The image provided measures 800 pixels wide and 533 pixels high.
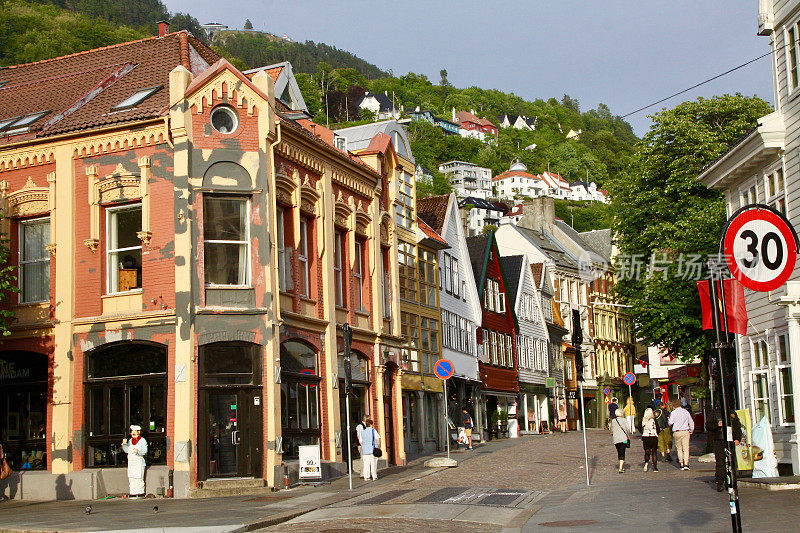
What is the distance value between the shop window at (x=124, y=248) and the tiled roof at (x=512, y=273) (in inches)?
1457

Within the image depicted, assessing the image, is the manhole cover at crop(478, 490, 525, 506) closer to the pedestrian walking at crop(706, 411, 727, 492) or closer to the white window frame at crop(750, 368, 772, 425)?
the pedestrian walking at crop(706, 411, 727, 492)

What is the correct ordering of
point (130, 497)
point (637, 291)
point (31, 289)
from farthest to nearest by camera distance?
point (637, 291), point (31, 289), point (130, 497)

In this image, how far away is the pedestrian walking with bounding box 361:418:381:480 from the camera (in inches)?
1019

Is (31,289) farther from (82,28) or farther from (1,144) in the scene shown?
(82,28)

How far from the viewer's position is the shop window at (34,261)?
87.5ft

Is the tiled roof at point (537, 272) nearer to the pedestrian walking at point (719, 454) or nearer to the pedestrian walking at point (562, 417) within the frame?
the pedestrian walking at point (562, 417)

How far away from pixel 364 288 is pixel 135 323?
29.2 feet

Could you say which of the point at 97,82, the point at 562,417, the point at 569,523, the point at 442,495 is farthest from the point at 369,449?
the point at 562,417

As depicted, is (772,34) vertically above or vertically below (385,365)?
above

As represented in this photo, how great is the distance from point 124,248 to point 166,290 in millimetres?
1937

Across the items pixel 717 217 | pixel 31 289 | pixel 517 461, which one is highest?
pixel 717 217

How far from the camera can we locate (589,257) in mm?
84312

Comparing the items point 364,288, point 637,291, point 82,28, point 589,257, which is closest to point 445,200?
point 637,291

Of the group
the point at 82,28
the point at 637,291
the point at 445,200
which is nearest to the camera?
the point at 637,291
